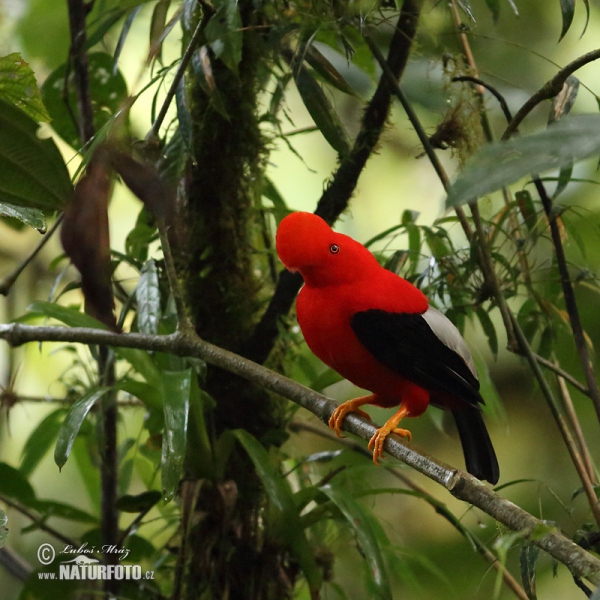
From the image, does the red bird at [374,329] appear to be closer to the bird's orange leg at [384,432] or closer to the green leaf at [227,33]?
the bird's orange leg at [384,432]

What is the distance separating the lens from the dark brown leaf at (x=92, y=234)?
2.98 ft

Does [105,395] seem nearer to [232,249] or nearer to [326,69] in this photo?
[232,249]

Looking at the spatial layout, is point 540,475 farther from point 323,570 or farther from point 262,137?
point 262,137

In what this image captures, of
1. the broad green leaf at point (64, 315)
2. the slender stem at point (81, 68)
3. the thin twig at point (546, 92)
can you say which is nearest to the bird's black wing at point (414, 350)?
the thin twig at point (546, 92)

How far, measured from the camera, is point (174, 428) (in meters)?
1.26

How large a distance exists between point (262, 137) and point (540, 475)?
1.98 meters

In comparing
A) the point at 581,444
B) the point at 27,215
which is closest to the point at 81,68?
the point at 27,215

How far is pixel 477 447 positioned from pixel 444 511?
0.23m

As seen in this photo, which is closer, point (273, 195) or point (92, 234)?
point (92, 234)

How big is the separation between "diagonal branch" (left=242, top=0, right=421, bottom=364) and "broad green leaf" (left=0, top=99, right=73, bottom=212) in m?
0.78

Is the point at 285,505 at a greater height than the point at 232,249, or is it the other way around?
the point at 232,249

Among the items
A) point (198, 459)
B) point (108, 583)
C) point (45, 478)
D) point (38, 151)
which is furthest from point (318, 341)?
point (45, 478)

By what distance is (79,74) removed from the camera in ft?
5.86

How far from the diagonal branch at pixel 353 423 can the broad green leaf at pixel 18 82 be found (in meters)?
0.46
